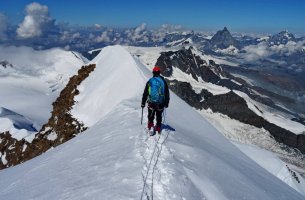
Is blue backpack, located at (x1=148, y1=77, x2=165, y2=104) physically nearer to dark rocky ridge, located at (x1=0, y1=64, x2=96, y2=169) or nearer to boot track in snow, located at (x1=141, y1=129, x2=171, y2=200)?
boot track in snow, located at (x1=141, y1=129, x2=171, y2=200)

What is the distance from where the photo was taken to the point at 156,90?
24.5 m

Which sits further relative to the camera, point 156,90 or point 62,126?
point 62,126

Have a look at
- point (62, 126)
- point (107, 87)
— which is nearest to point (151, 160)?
point (107, 87)

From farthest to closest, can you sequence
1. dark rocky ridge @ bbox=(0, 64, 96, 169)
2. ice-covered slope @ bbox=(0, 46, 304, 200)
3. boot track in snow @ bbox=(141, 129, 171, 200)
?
dark rocky ridge @ bbox=(0, 64, 96, 169) < ice-covered slope @ bbox=(0, 46, 304, 200) < boot track in snow @ bbox=(141, 129, 171, 200)

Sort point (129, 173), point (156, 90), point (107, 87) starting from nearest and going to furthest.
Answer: point (129, 173) < point (156, 90) < point (107, 87)

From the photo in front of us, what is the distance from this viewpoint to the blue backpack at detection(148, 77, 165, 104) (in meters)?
24.3

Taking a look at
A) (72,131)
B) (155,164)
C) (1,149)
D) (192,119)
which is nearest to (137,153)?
(155,164)

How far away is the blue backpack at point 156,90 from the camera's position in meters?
24.3

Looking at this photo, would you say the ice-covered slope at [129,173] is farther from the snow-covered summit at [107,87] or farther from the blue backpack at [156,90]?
the snow-covered summit at [107,87]

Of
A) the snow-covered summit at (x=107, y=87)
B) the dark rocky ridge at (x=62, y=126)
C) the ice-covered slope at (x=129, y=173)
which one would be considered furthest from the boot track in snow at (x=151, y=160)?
the dark rocky ridge at (x=62, y=126)

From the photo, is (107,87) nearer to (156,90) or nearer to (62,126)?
(62,126)

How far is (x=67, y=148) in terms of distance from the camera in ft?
96.0

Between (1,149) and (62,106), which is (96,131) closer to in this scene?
(62,106)

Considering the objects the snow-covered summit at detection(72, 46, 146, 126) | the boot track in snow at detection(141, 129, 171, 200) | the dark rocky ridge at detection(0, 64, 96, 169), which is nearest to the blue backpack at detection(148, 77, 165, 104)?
the boot track in snow at detection(141, 129, 171, 200)
